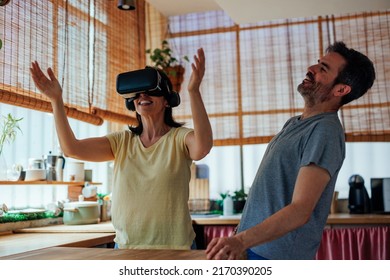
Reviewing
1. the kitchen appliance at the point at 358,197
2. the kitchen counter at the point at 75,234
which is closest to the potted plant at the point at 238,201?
the kitchen counter at the point at 75,234

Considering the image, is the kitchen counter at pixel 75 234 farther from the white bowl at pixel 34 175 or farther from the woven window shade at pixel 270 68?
the woven window shade at pixel 270 68

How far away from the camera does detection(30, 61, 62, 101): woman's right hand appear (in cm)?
150

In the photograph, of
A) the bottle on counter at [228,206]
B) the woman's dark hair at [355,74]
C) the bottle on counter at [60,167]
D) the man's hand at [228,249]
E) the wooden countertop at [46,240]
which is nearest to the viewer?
the man's hand at [228,249]

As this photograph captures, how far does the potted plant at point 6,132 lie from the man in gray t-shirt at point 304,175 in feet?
5.52

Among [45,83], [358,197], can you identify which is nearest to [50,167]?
[45,83]

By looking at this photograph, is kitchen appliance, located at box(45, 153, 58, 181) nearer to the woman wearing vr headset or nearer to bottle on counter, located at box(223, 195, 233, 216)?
bottle on counter, located at box(223, 195, 233, 216)

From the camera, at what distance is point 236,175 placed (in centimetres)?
371

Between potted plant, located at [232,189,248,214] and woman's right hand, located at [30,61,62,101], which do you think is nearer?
woman's right hand, located at [30,61,62,101]

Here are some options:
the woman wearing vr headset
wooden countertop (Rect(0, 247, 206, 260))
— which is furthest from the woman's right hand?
wooden countertop (Rect(0, 247, 206, 260))

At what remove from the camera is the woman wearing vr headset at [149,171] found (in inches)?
57.7

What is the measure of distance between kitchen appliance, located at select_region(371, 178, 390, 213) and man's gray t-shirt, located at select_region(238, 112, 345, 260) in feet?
7.21

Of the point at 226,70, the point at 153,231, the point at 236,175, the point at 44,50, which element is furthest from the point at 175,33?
the point at 153,231

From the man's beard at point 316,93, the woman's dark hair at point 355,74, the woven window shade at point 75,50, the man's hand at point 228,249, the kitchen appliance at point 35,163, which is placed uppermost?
the woven window shade at point 75,50
